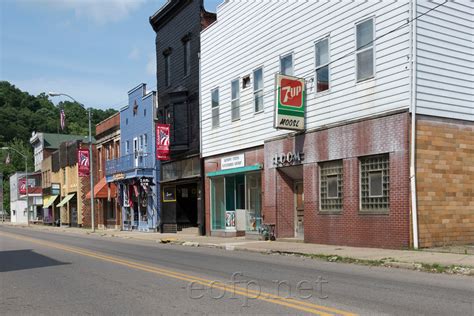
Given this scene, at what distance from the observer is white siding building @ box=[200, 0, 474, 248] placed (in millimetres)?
14805

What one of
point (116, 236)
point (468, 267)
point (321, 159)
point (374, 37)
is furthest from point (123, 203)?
point (468, 267)

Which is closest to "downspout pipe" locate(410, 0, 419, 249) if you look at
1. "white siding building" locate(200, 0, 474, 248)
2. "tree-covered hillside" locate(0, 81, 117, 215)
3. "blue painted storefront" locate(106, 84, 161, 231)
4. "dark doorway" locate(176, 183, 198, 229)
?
"white siding building" locate(200, 0, 474, 248)

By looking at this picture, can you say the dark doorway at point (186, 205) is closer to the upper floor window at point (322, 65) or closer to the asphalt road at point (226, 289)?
the upper floor window at point (322, 65)

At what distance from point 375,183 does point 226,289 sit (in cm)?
842

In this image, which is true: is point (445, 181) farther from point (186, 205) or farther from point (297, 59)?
point (186, 205)

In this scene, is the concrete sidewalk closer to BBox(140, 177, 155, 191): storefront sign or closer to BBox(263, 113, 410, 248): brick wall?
BBox(263, 113, 410, 248): brick wall

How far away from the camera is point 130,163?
35.3m

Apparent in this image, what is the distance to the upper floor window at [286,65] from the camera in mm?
19666

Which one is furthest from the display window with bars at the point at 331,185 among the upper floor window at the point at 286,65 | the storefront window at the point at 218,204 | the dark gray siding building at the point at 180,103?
the dark gray siding building at the point at 180,103

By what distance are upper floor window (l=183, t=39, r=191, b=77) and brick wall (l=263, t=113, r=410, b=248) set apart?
937 centimetres

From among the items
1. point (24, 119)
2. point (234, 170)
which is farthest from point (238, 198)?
point (24, 119)

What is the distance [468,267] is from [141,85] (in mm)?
26816

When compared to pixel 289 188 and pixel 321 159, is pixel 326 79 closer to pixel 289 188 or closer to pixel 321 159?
pixel 321 159

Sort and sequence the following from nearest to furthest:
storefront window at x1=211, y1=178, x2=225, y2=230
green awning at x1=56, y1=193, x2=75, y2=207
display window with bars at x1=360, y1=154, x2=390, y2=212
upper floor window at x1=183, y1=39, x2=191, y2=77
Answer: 1. display window with bars at x1=360, y1=154, x2=390, y2=212
2. storefront window at x1=211, y1=178, x2=225, y2=230
3. upper floor window at x1=183, y1=39, x2=191, y2=77
4. green awning at x1=56, y1=193, x2=75, y2=207
